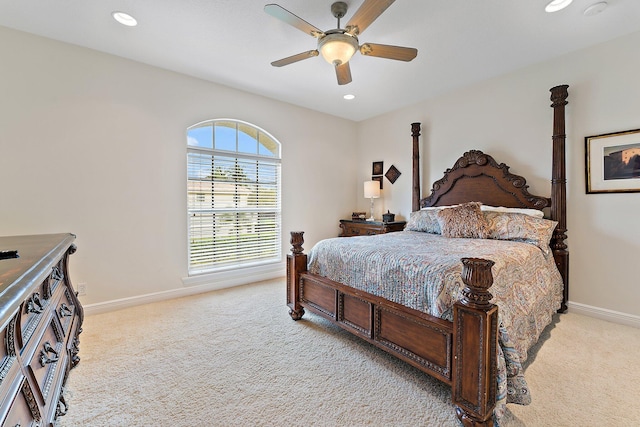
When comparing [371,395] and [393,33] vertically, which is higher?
[393,33]

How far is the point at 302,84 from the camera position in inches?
140

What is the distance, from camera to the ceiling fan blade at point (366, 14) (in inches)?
67.2

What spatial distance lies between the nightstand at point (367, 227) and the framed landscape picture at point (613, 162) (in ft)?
7.00

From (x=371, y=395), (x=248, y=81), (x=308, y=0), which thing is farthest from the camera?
(x=248, y=81)

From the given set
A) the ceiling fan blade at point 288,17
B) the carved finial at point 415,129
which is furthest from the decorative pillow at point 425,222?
the ceiling fan blade at point 288,17

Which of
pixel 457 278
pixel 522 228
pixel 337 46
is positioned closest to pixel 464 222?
pixel 522 228

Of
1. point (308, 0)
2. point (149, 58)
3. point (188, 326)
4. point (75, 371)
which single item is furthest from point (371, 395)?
point (149, 58)

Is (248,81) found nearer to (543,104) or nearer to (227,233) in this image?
(227,233)

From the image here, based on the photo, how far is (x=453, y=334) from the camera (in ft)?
4.88

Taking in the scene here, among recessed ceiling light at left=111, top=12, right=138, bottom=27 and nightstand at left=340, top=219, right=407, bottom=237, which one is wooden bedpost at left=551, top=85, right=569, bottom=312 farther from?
recessed ceiling light at left=111, top=12, right=138, bottom=27

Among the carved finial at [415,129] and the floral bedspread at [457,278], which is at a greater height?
the carved finial at [415,129]

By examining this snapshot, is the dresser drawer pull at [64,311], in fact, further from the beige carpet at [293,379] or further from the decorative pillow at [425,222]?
the decorative pillow at [425,222]

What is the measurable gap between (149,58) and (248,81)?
1.06 m

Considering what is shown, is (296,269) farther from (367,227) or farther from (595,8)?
(595,8)
